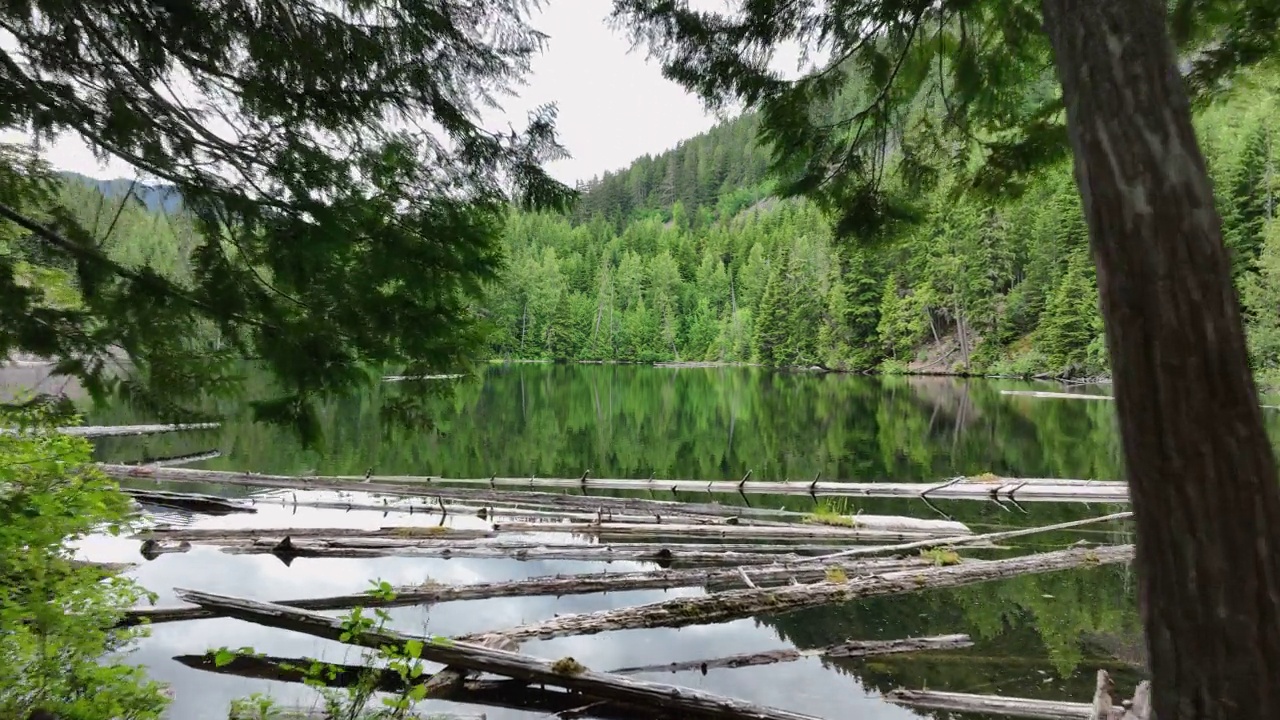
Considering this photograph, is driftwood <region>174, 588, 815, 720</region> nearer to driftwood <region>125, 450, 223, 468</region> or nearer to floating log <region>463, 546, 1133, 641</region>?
floating log <region>463, 546, 1133, 641</region>

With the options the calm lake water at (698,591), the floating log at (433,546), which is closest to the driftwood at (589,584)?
the calm lake water at (698,591)

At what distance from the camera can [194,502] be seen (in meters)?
14.4

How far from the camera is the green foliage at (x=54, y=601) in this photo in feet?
14.7

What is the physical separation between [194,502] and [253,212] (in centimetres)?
1366

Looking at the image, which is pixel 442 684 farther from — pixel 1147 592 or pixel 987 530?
pixel 987 530

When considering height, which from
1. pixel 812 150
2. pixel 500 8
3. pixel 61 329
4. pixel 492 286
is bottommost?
pixel 61 329

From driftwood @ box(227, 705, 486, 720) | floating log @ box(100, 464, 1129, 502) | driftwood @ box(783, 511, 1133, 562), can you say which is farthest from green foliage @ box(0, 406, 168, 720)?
floating log @ box(100, 464, 1129, 502)

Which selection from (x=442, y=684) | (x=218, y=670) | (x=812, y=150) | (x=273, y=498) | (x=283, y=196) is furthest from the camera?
(x=273, y=498)

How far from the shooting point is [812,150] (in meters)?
4.79

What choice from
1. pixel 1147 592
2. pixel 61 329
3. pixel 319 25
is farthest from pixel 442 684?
pixel 1147 592

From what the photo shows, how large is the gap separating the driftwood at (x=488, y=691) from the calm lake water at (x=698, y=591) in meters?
0.14

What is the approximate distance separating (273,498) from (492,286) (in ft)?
46.4

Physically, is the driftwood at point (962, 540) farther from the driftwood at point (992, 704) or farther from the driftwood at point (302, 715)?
the driftwood at point (302, 715)

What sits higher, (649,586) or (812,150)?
(812,150)
